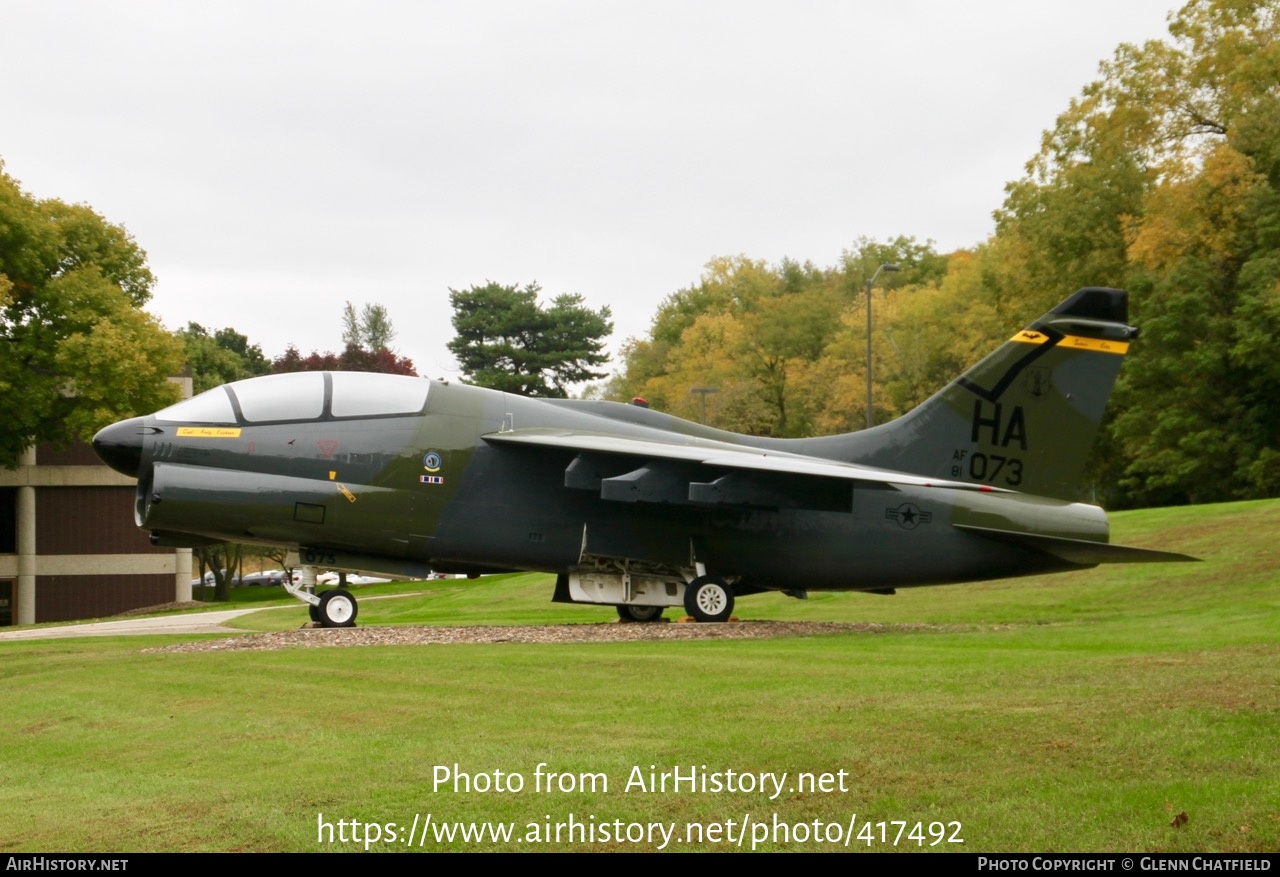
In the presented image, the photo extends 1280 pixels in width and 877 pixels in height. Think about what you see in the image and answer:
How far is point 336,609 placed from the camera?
65.7 feet

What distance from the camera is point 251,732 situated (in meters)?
10.1

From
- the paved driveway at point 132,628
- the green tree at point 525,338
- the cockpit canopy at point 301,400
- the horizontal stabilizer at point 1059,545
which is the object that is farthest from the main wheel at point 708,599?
the green tree at point 525,338

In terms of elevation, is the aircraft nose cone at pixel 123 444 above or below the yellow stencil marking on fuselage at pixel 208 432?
below

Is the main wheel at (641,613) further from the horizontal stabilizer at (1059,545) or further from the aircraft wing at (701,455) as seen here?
the horizontal stabilizer at (1059,545)

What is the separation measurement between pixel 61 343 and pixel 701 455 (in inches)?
1206

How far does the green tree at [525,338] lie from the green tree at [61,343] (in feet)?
125

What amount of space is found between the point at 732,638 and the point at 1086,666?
6175mm

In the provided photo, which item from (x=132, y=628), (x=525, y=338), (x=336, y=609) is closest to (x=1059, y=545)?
(x=336, y=609)

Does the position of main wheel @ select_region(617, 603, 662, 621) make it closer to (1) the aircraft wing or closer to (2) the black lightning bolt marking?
(1) the aircraft wing

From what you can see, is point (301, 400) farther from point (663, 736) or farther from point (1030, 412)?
point (663, 736)

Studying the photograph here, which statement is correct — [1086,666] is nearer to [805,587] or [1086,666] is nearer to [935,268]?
[805,587]

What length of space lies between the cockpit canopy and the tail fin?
6.96 metres

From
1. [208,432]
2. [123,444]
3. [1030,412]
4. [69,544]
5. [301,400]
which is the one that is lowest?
[69,544]

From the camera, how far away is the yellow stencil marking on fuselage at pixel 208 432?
18344 mm
